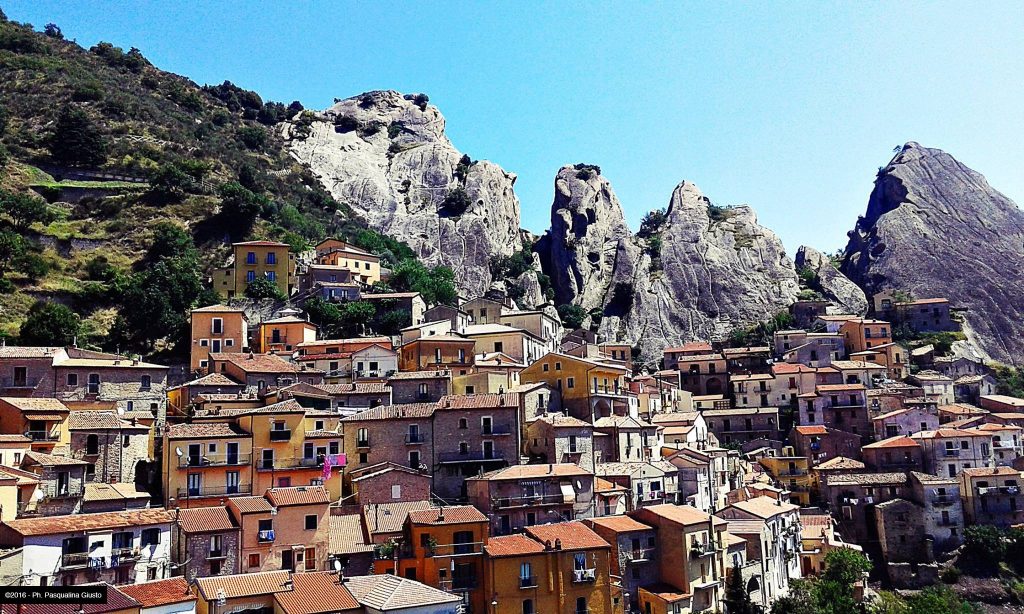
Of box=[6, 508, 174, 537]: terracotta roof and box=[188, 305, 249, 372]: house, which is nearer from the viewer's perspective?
box=[6, 508, 174, 537]: terracotta roof

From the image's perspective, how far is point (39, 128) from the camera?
10325cm

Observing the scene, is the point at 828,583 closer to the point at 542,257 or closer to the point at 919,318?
the point at 919,318

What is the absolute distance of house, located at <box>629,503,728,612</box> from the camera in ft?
151

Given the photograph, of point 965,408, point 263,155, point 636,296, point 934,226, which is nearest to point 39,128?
point 263,155

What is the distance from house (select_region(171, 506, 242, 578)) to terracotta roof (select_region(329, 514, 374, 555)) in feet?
15.8

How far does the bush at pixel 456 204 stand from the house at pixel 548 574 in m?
89.3

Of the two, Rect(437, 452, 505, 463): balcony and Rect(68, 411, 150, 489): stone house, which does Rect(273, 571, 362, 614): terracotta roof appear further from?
Rect(68, 411, 150, 489): stone house

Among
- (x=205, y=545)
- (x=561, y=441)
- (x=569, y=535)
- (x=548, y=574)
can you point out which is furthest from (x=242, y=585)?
(x=561, y=441)

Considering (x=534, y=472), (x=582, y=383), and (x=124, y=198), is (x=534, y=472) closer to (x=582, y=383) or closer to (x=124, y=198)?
(x=582, y=383)

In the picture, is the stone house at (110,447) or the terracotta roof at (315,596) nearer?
the terracotta roof at (315,596)

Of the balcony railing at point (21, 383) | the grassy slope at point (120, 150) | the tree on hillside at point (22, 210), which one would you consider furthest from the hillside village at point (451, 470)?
the tree on hillside at point (22, 210)

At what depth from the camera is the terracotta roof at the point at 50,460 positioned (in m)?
40.9

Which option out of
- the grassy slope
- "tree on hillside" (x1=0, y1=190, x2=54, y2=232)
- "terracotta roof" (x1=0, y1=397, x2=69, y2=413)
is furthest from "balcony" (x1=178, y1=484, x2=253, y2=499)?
"tree on hillside" (x1=0, y1=190, x2=54, y2=232)

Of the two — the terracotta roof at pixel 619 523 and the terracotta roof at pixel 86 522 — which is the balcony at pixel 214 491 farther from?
the terracotta roof at pixel 619 523
